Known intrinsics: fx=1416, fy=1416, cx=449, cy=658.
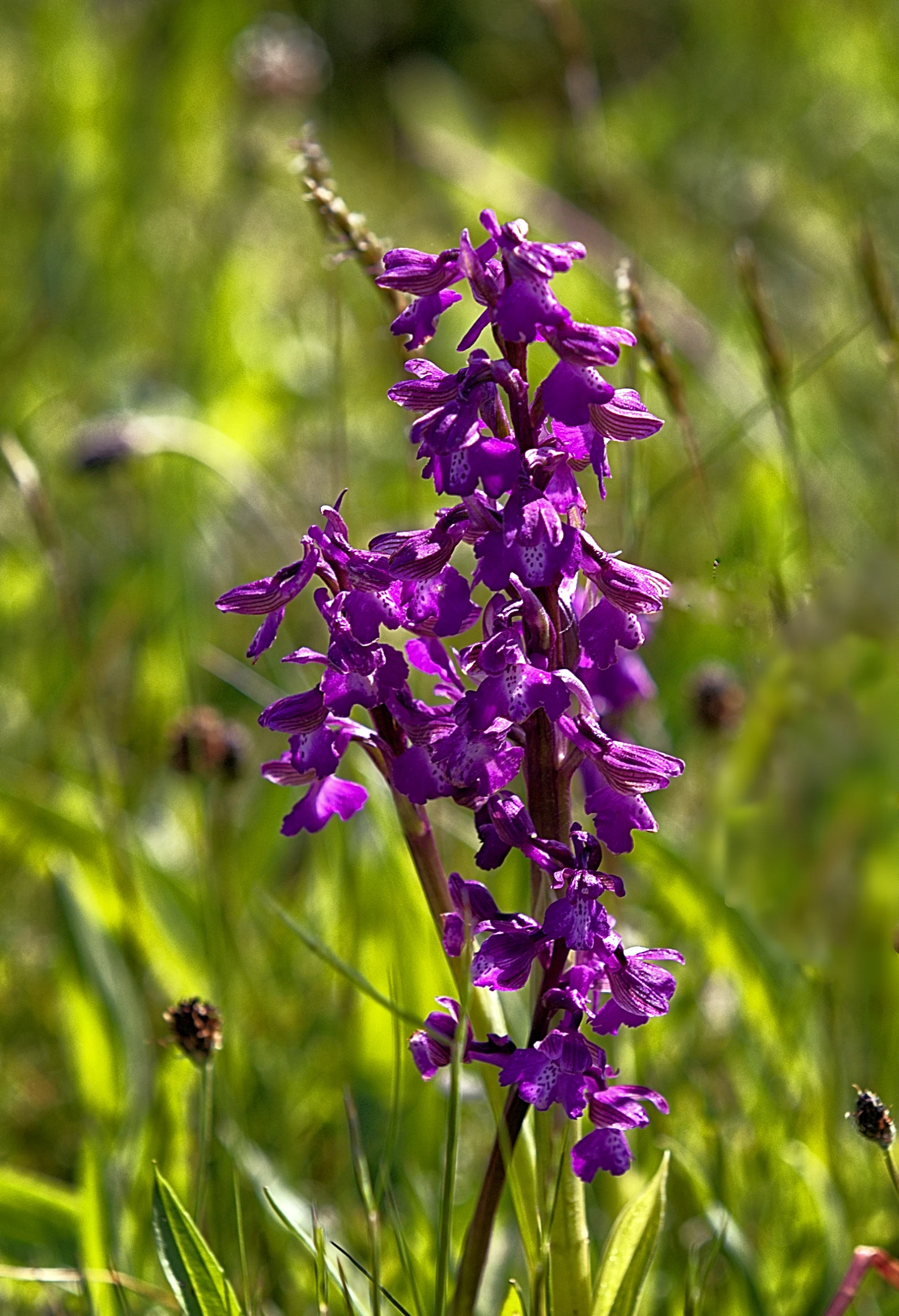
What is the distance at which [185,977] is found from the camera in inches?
81.5

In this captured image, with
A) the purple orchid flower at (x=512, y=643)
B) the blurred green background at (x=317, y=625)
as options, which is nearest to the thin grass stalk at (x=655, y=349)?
the blurred green background at (x=317, y=625)

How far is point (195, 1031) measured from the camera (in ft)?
4.28

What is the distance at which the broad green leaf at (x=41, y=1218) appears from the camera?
1548mm

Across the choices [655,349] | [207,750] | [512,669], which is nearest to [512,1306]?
[512,669]

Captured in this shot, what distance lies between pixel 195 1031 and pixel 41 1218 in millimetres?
447

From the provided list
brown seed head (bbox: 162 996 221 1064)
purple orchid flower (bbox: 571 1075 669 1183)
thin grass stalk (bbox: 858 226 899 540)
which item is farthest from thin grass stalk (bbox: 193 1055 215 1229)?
thin grass stalk (bbox: 858 226 899 540)

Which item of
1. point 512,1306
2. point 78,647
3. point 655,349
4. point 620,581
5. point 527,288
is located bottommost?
point 512,1306

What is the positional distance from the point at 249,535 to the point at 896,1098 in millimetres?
2364

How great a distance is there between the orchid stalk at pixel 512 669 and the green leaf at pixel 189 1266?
216mm

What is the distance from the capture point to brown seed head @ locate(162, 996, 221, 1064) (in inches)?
51.2

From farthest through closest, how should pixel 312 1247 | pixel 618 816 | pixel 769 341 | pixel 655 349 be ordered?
pixel 769 341, pixel 655 349, pixel 312 1247, pixel 618 816

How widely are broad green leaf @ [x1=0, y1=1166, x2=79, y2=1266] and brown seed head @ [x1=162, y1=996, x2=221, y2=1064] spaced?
0.35 meters

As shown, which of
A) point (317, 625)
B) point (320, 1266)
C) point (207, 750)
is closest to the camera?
point (320, 1266)

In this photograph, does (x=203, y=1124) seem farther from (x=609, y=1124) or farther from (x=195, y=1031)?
(x=609, y=1124)
